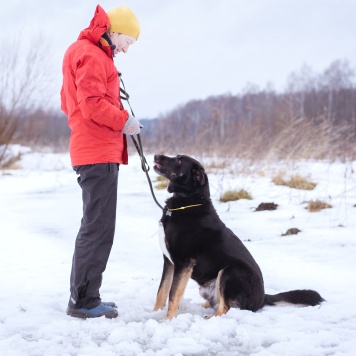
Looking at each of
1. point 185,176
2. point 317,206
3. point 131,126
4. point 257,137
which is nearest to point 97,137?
point 131,126

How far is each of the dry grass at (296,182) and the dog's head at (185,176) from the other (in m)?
4.70

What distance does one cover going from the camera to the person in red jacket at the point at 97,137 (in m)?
2.68

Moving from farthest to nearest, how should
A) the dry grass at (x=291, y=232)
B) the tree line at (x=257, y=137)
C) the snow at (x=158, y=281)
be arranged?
the tree line at (x=257, y=137) < the dry grass at (x=291, y=232) < the snow at (x=158, y=281)

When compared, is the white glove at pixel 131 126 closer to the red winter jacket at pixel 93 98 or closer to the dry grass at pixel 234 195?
the red winter jacket at pixel 93 98

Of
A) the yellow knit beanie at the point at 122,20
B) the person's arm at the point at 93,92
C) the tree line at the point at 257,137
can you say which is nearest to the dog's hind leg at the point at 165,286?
the person's arm at the point at 93,92

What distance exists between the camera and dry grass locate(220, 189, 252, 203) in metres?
6.98

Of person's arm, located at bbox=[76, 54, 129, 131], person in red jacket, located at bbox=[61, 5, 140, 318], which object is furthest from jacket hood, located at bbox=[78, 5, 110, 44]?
person's arm, located at bbox=[76, 54, 129, 131]

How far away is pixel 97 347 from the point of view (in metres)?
2.27

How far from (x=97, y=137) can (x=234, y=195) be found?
4.49m

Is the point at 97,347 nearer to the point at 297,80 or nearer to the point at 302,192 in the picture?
the point at 302,192

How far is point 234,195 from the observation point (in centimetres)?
700

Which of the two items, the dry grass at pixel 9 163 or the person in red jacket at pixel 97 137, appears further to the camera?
the dry grass at pixel 9 163

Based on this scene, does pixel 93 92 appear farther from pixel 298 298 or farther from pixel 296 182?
pixel 296 182

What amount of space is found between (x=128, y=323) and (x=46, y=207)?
178 inches
